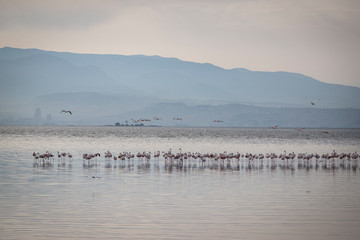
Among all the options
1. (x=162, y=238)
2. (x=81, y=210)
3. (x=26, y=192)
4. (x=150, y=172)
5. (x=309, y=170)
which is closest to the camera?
(x=162, y=238)

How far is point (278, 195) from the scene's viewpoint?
23.2m

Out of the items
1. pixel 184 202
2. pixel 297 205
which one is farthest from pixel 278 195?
pixel 184 202

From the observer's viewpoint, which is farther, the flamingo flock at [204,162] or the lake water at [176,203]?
the flamingo flock at [204,162]

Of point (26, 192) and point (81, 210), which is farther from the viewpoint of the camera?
point (26, 192)

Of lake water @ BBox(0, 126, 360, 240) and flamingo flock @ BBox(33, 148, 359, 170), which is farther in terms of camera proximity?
flamingo flock @ BBox(33, 148, 359, 170)

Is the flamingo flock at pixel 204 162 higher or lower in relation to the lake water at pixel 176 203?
higher

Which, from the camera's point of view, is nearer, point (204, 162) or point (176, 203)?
point (176, 203)

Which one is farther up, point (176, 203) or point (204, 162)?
point (204, 162)

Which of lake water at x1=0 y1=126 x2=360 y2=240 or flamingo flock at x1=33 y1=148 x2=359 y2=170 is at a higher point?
flamingo flock at x1=33 y1=148 x2=359 y2=170

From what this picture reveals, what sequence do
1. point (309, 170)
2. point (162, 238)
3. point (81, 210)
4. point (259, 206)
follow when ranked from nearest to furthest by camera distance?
1. point (162, 238)
2. point (81, 210)
3. point (259, 206)
4. point (309, 170)

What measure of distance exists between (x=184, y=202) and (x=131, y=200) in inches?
86.5

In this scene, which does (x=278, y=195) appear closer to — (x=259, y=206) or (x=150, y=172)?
(x=259, y=206)

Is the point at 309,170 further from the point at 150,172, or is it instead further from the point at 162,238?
the point at 162,238

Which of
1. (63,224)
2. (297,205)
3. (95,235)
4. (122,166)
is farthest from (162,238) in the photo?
(122,166)
